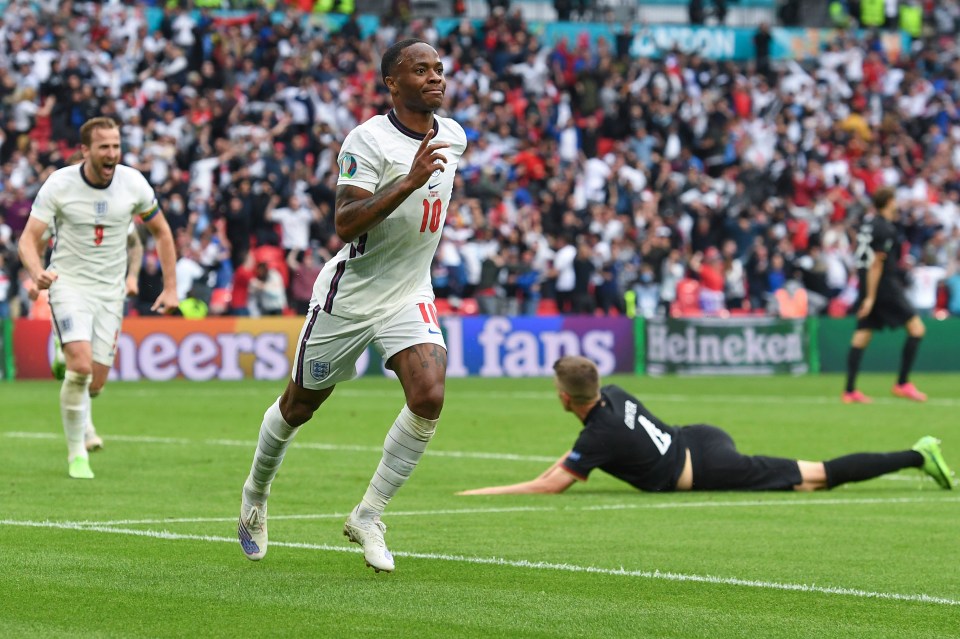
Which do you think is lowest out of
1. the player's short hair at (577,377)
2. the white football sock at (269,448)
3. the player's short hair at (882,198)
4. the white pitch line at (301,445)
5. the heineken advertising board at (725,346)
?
the heineken advertising board at (725,346)

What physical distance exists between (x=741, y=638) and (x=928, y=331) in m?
24.7

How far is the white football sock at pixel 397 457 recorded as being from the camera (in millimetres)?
7480

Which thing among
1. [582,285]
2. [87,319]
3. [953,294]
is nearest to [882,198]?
[582,285]

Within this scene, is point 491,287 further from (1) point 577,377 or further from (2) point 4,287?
(1) point 577,377

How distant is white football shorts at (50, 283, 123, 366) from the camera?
12305mm

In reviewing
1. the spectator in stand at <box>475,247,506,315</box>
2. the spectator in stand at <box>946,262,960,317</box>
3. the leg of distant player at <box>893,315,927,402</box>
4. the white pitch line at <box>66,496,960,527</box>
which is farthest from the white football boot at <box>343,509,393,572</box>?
the spectator in stand at <box>946,262,960,317</box>

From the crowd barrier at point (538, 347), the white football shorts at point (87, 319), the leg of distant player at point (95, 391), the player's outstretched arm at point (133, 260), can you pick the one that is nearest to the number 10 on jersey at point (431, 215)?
the white football shorts at point (87, 319)

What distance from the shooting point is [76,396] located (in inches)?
484

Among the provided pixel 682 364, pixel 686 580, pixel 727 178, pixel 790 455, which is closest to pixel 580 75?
pixel 727 178

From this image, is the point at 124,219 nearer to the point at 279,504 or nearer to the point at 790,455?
the point at 279,504

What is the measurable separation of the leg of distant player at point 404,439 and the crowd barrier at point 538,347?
58.3 ft

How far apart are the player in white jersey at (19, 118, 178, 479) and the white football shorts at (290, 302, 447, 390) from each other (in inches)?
174

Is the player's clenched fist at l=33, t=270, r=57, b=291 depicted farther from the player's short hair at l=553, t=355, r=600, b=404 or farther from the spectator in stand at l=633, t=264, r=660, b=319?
the spectator in stand at l=633, t=264, r=660, b=319

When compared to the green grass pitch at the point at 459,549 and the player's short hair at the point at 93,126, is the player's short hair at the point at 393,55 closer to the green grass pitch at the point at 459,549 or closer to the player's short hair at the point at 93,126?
the green grass pitch at the point at 459,549
